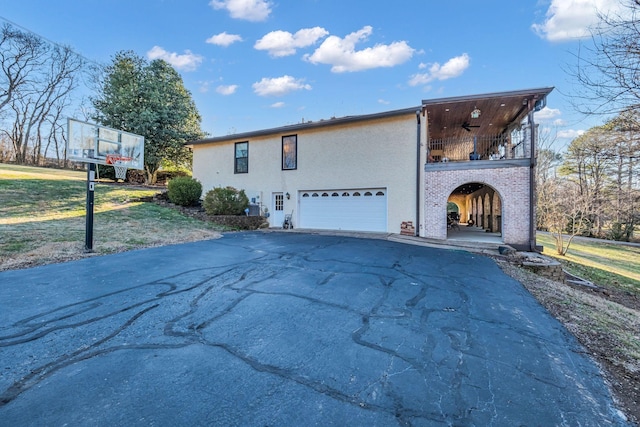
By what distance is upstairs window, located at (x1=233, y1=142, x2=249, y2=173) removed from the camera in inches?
619

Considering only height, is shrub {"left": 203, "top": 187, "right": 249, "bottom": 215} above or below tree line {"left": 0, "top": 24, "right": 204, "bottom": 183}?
below

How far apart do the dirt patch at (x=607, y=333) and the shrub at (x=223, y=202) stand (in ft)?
38.1

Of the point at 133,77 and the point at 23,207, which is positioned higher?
the point at 133,77

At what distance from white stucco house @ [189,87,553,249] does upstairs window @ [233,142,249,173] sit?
0.06 meters

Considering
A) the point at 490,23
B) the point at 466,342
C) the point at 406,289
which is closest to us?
the point at 466,342

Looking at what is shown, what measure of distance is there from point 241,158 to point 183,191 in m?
3.53

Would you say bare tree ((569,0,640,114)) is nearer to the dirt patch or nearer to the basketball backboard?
the dirt patch

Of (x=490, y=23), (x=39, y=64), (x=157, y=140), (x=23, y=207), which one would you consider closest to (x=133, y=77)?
(x=157, y=140)

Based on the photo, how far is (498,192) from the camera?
10.7 metres

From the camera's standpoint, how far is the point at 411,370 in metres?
2.54

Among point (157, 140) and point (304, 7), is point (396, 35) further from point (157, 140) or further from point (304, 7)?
point (157, 140)

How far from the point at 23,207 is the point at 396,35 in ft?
57.6

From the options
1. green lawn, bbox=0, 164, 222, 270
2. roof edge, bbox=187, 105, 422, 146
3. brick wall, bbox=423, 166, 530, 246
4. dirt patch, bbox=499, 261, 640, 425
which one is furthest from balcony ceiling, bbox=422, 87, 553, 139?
green lawn, bbox=0, 164, 222, 270

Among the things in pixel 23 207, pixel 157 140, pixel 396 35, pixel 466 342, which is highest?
pixel 396 35
